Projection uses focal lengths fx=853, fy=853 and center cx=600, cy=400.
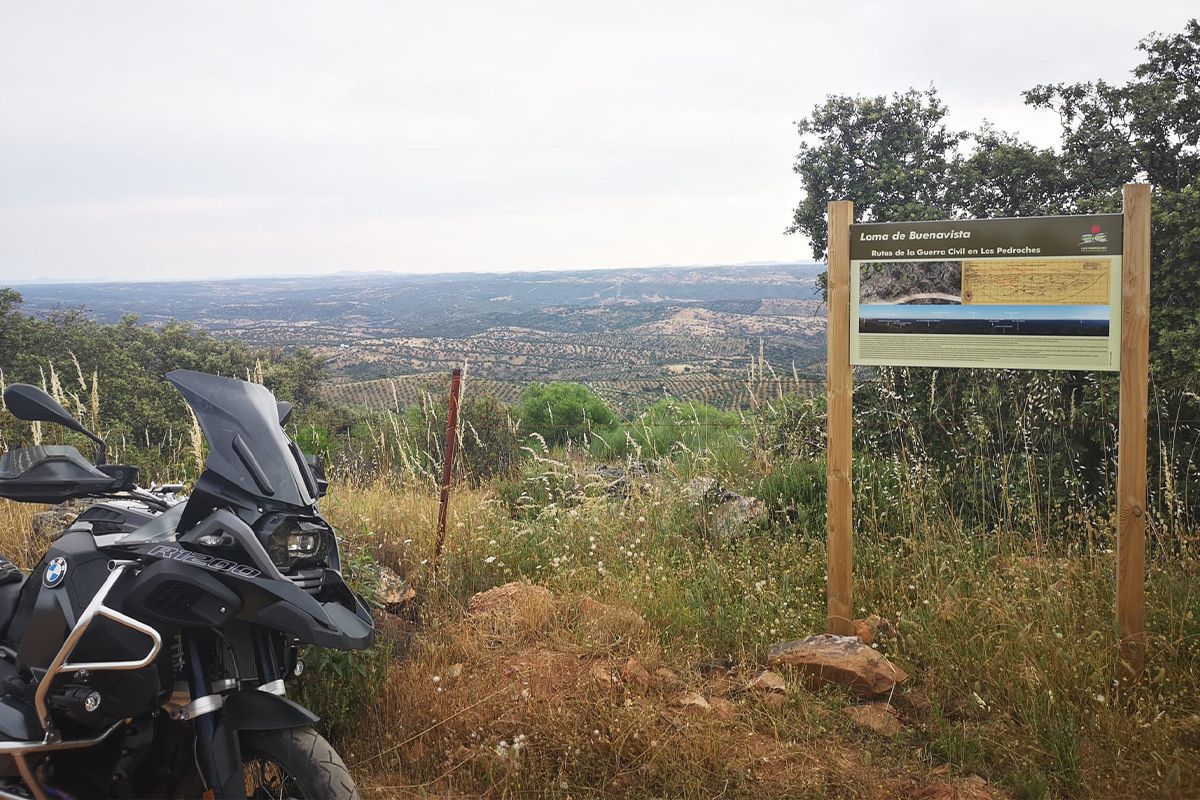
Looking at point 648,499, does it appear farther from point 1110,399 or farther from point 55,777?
point 55,777

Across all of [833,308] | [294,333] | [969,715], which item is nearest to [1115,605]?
[969,715]

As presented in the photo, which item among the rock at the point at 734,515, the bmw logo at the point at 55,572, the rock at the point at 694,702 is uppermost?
the bmw logo at the point at 55,572

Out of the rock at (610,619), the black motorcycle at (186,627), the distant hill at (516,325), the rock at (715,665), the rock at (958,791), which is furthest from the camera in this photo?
the distant hill at (516,325)

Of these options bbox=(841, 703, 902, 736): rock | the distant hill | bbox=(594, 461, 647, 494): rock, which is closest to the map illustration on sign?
bbox=(841, 703, 902, 736): rock

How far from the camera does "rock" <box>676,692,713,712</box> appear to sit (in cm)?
356

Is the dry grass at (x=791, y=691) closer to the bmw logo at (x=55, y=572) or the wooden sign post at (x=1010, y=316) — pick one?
the wooden sign post at (x=1010, y=316)

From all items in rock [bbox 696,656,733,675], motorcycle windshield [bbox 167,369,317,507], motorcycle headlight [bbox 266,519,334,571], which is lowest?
rock [bbox 696,656,733,675]

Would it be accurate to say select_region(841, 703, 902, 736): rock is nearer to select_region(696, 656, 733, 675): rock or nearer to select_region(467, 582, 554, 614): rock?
select_region(696, 656, 733, 675): rock

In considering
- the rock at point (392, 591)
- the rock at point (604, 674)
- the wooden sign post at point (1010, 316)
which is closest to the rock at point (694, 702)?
the rock at point (604, 674)

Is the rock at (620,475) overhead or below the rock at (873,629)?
overhead

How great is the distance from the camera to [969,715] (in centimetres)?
370

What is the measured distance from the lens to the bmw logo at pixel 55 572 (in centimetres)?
236

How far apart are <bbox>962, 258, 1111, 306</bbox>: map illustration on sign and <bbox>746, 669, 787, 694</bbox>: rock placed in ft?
6.73

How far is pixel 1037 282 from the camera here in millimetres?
4090
